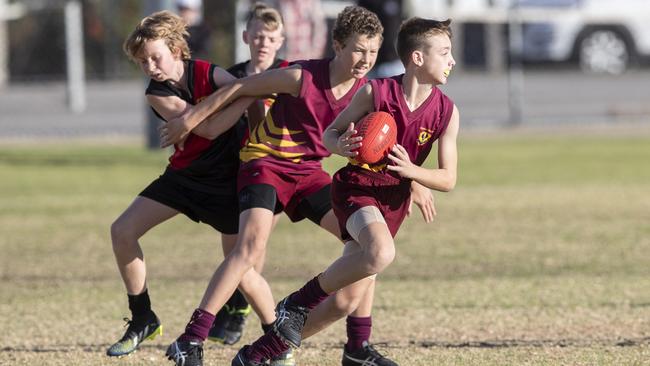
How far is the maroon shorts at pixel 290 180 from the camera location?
554 centimetres

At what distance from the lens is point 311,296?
205 inches

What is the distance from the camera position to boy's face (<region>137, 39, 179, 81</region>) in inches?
219

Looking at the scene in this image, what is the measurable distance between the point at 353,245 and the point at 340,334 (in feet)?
4.32

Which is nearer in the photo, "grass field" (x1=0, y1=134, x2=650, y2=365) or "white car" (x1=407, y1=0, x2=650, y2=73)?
"grass field" (x1=0, y1=134, x2=650, y2=365)

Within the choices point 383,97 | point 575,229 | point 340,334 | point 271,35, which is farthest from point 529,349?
point 575,229

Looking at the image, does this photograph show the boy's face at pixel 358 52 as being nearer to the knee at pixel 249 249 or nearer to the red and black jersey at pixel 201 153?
the red and black jersey at pixel 201 153

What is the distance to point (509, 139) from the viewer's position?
725 inches

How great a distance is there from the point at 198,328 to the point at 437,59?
4.97ft

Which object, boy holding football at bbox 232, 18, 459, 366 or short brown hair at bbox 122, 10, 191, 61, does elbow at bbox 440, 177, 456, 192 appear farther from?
short brown hair at bbox 122, 10, 191, 61

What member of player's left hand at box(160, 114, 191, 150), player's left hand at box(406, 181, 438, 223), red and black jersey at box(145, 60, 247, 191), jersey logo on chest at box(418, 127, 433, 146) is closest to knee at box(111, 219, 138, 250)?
red and black jersey at box(145, 60, 247, 191)

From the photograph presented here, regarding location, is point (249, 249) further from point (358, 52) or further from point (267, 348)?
point (358, 52)

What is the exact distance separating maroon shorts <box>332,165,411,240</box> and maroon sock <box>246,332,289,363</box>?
0.54 metres

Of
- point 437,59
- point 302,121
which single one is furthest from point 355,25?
point 302,121

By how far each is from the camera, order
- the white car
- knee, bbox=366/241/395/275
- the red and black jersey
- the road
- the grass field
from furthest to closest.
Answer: the white car → the road → the grass field → the red and black jersey → knee, bbox=366/241/395/275
